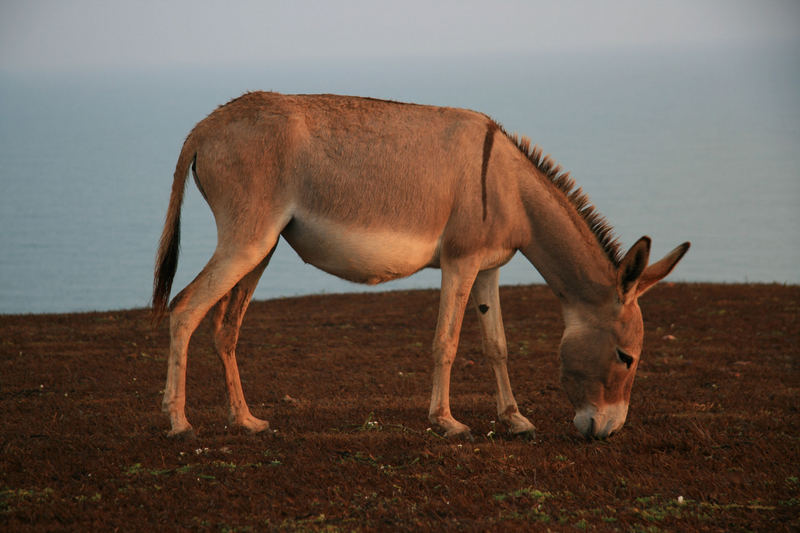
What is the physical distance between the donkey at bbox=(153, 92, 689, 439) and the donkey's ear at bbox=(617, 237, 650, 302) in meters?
0.01

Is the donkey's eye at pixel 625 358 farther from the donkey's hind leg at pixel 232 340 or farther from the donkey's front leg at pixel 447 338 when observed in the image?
the donkey's hind leg at pixel 232 340

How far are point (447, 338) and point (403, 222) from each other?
3.43 ft

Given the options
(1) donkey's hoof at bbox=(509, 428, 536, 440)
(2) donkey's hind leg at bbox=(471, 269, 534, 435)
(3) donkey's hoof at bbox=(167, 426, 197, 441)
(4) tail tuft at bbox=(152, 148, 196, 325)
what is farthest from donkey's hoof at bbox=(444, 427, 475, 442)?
(4) tail tuft at bbox=(152, 148, 196, 325)

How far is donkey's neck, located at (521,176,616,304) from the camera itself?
21.8 ft

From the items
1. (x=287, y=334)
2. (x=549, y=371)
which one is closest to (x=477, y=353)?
(x=549, y=371)

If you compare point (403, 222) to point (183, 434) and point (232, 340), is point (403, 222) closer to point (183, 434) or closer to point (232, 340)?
point (232, 340)

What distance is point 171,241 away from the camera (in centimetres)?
677

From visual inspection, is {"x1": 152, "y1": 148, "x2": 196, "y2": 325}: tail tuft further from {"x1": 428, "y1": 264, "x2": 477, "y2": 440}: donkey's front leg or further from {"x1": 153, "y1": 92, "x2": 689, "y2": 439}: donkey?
{"x1": 428, "y1": 264, "x2": 477, "y2": 440}: donkey's front leg

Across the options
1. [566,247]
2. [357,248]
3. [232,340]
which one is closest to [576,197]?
[566,247]

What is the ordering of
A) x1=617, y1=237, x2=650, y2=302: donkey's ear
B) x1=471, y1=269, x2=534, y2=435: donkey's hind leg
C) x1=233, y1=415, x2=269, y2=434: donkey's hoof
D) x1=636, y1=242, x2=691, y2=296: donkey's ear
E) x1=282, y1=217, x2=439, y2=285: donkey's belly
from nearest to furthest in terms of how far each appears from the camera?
x1=617, y1=237, x2=650, y2=302: donkey's ear → x1=636, y1=242, x2=691, y2=296: donkey's ear → x1=282, y1=217, x2=439, y2=285: donkey's belly → x1=233, y1=415, x2=269, y2=434: donkey's hoof → x1=471, y1=269, x2=534, y2=435: donkey's hind leg

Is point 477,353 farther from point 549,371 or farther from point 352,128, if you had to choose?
point 352,128

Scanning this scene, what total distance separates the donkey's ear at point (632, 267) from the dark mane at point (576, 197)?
1.12 feet

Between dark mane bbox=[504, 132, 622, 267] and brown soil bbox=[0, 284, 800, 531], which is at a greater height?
dark mane bbox=[504, 132, 622, 267]

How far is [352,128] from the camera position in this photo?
657cm
